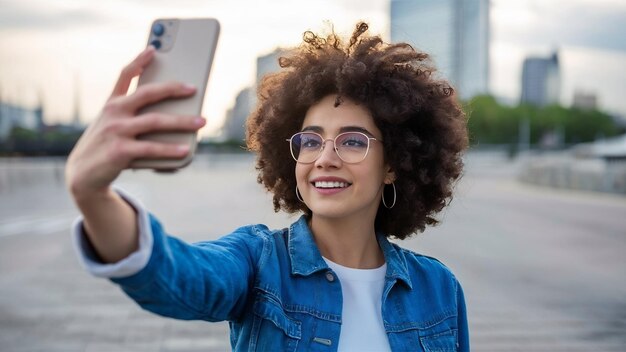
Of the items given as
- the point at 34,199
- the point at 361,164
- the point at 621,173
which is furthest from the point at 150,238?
the point at 621,173

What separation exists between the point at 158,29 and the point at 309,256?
Result: 873mm

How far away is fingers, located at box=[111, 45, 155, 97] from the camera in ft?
4.31

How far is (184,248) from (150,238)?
0.63 feet

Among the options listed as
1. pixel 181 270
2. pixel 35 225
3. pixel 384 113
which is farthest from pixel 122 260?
pixel 35 225

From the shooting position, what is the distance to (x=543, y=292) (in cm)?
784

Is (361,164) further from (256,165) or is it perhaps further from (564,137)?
(564,137)

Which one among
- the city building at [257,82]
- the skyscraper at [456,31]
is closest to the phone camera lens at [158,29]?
the city building at [257,82]

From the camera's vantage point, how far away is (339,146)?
7.18 ft

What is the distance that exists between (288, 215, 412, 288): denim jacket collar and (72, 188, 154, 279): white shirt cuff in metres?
0.68

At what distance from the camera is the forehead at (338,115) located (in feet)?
7.36

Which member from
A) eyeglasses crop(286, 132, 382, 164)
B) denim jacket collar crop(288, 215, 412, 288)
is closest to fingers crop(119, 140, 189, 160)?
denim jacket collar crop(288, 215, 412, 288)

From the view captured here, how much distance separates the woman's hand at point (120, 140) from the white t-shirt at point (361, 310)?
2.97ft

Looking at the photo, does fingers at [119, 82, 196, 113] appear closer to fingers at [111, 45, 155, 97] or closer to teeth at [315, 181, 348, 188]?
fingers at [111, 45, 155, 97]

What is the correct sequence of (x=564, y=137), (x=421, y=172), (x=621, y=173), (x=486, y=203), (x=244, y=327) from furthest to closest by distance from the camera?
(x=564, y=137), (x=621, y=173), (x=486, y=203), (x=421, y=172), (x=244, y=327)
